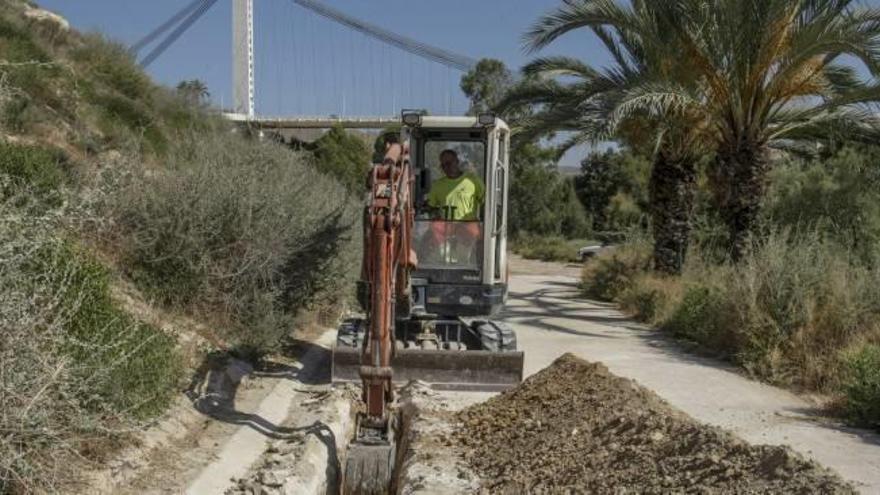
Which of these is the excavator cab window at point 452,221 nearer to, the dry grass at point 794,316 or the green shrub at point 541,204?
the dry grass at point 794,316

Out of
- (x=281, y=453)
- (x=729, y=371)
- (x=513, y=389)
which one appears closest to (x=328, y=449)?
(x=281, y=453)

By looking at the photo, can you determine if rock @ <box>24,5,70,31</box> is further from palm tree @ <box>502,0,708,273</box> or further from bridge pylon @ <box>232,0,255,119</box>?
bridge pylon @ <box>232,0,255,119</box>

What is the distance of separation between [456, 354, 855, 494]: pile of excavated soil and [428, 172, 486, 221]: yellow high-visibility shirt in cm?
205

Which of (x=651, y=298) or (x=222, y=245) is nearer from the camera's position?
(x=222, y=245)

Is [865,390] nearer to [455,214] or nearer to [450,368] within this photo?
[450,368]

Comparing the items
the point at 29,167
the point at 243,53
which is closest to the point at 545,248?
the point at 243,53

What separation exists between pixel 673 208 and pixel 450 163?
9295mm

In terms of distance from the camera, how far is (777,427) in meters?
9.03

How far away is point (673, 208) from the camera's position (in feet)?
63.3

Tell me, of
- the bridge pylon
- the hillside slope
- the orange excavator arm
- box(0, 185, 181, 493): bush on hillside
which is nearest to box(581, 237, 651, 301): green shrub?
the hillside slope

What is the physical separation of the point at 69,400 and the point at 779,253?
9928mm

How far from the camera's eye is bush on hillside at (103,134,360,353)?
11.2 metres

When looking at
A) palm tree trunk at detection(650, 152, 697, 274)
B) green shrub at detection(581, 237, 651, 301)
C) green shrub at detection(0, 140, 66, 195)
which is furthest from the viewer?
green shrub at detection(581, 237, 651, 301)

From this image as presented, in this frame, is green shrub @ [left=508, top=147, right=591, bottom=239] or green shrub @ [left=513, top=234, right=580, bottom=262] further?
green shrub @ [left=508, top=147, right=591, bottom=239]
